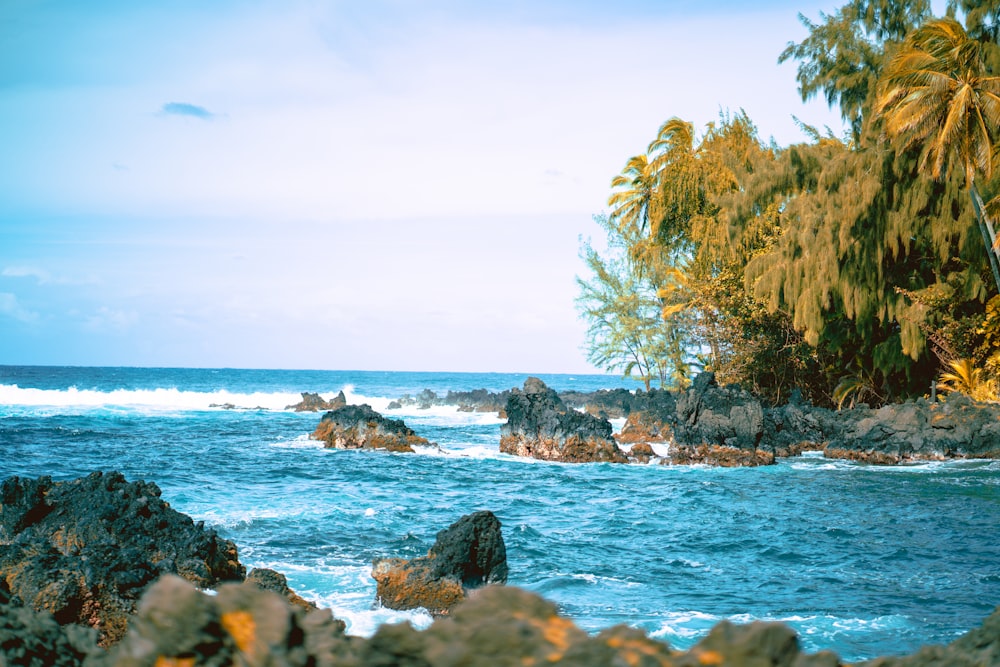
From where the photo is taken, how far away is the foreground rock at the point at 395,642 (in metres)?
1.75

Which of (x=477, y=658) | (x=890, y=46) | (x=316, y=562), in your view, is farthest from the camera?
(x=890, y=46)

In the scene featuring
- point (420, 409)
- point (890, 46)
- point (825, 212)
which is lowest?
point (420, 409)

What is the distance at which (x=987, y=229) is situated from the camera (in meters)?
19.4

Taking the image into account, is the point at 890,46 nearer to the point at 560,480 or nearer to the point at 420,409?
the point at 560,480

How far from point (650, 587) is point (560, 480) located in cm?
873

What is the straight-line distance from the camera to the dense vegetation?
1942 centimetres

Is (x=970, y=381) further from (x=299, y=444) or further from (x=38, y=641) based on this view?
(x=38, y=641)

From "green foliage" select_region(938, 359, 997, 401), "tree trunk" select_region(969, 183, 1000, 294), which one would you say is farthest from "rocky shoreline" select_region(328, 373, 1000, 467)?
"tree trunk" select_region(969, 183, 1000, 294)

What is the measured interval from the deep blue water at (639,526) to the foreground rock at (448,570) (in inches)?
8.6

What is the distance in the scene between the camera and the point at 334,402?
42.0 metres

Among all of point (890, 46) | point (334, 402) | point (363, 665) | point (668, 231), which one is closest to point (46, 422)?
point (334, 402)

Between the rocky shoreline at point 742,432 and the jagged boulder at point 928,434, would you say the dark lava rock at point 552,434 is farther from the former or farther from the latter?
the jagged boulder at point 928,434

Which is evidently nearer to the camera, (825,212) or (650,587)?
(650,587)

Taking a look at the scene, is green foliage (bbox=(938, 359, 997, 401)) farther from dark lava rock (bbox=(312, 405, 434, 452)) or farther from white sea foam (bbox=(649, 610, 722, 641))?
white sea foam (bbox=(649, 610, 722, 641))
